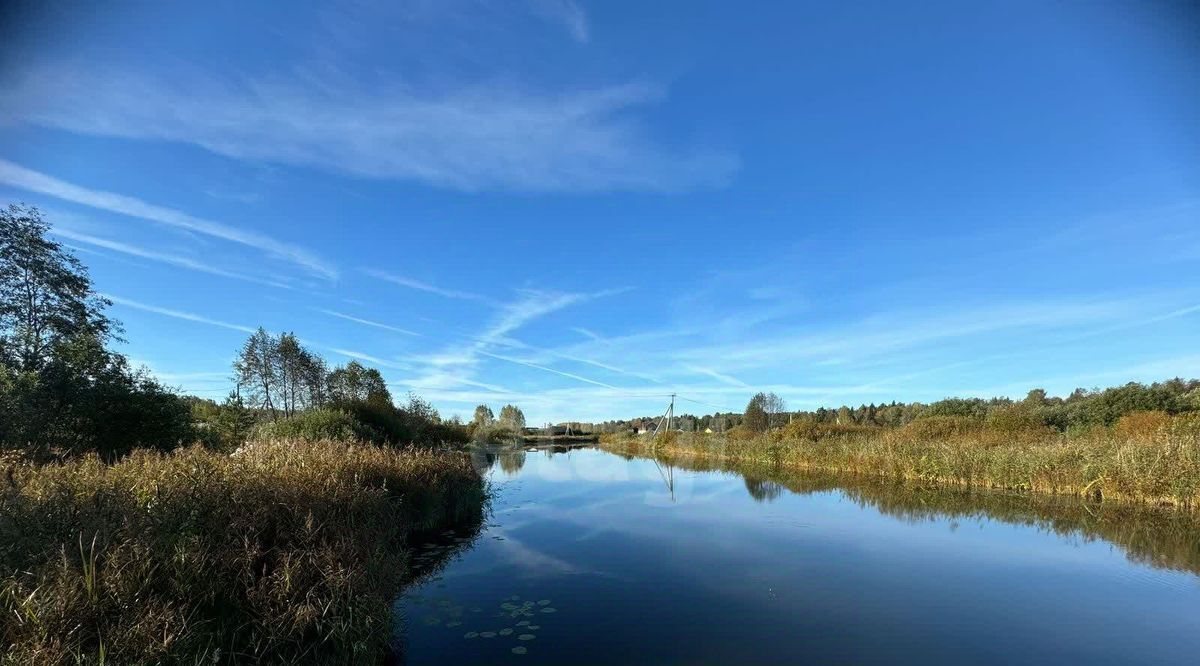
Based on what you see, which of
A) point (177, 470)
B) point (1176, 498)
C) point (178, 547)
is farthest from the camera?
point (1176, 498)

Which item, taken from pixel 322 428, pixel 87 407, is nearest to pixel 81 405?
pixel 87 407

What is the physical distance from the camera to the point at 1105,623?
683 cm

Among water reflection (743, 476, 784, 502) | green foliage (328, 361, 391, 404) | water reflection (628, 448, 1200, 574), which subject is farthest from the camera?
green foliage (328, 361, 391, 404)

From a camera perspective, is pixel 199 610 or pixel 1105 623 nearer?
pixel 199 610

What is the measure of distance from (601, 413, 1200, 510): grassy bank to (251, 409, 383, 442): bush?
20.9 m

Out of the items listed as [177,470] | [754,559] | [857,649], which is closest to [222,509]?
[177,470]

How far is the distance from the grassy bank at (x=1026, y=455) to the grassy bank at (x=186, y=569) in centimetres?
1866

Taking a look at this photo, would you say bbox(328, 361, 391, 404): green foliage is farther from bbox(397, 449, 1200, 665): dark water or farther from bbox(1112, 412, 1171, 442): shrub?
bbox(1112, 412, 1171, 442): shrub

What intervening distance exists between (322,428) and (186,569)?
569 inches

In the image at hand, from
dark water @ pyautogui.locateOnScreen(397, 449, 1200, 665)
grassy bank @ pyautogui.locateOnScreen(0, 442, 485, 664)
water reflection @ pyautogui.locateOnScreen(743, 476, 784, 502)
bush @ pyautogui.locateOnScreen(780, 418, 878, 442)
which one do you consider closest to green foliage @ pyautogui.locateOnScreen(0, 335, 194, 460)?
grassy bank @ pyautogui.locateOnScreen(0, 442, 485, 664)

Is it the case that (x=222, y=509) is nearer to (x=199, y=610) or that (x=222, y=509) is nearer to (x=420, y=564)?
(x=199, y=610)

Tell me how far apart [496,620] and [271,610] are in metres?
2.96

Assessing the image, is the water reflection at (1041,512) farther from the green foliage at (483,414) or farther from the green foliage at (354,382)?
the green foliage at (483,414)

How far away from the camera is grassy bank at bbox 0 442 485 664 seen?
12.3 ft
